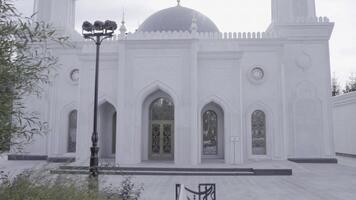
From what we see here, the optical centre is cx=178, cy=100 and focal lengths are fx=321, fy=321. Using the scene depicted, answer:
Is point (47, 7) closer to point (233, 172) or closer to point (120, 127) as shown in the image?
point (120, 127)

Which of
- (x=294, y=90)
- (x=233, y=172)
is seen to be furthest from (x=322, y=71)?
(x=233, y=172)

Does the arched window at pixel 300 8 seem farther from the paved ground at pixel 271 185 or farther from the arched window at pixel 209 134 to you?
the paved ground at pixel 271 185

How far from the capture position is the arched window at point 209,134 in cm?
1666

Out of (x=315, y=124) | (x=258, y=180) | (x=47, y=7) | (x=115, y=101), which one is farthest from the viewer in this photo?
(x=47, y=7)

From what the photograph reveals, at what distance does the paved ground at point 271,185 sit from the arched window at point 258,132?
3004mm

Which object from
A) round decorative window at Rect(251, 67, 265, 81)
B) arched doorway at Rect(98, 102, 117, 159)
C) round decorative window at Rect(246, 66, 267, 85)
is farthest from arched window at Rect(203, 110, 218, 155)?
arched doorway at Rect(98, 102, 117, 159)

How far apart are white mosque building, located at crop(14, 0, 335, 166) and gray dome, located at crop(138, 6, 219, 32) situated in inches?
13.6

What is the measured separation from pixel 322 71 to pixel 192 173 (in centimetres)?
958

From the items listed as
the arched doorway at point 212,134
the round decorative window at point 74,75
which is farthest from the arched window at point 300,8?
the round decorative window at point 74,75

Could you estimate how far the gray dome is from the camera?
20.3 metres

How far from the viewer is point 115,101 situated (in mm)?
15375

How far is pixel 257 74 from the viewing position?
17094mm

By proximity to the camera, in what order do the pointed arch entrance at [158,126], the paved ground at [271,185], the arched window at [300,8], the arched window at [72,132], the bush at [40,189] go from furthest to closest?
the arched window at [300,8] → the arched window at [72,132] → the pointed arch entrance at [158,126] → the paved ground at [271,185] → the bush at [40,189]

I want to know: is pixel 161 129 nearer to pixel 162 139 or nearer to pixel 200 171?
pixel 162 139
